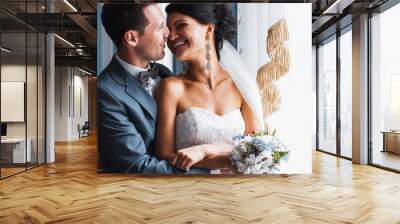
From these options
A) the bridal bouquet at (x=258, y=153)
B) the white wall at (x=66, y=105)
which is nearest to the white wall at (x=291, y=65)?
the bridal bouquet at (x=258, y=153)

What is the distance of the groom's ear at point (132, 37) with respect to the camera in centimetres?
665

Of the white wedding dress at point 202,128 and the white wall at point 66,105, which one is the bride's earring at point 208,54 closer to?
the white wedding dress at point 202,128

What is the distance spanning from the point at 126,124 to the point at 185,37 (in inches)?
69.2

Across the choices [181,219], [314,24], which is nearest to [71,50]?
[314,24]

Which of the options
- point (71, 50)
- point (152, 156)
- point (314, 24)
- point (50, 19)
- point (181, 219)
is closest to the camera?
point (181, 219)

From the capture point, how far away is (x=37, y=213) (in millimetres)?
4266

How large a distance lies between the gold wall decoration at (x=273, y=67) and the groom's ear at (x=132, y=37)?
7.01ft

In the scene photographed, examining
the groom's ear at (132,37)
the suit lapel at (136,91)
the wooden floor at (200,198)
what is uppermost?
the groom's ear at (132,37)

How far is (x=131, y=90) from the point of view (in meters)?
6.52

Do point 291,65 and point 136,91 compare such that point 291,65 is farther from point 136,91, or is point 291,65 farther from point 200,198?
point 200,198

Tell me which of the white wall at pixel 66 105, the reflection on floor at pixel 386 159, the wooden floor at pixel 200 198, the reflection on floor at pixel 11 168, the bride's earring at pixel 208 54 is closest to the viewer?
the wooden floor at pixel 200 198

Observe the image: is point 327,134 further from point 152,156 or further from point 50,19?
point 50,19

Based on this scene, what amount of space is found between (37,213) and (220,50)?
12.6ft

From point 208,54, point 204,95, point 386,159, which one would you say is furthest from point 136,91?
point 386,159
